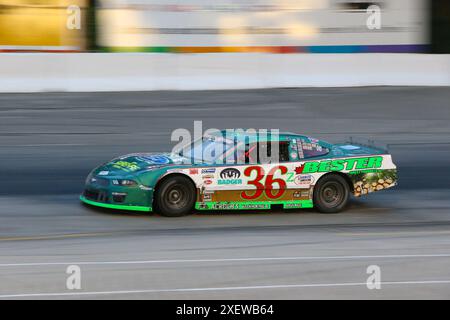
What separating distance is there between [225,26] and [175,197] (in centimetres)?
1026

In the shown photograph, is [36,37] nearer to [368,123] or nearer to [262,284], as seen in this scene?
[368,123]

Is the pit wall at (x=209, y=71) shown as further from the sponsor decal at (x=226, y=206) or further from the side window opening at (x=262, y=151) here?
the sponsor decal at (x=226, y=206)

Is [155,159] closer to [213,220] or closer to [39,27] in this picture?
[213,220]

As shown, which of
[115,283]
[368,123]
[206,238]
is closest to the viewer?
[115,283]

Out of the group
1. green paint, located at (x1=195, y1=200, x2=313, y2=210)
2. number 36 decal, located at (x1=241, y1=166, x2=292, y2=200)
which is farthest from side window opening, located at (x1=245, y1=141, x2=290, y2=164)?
green paint, located at (x1=195, y1=200, x2=313, y2=210)

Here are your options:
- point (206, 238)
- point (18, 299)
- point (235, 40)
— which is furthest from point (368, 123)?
point (18, 299)

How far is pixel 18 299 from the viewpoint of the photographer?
8.09m

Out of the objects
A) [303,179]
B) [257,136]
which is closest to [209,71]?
[257,136]

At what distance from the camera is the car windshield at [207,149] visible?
12817 mm

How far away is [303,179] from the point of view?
1295 centimetres

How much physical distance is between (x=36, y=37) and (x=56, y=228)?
1036cm

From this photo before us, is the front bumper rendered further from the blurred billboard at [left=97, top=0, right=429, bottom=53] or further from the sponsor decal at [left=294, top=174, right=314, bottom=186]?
the blurred billboard at [left=97, top=0, right=429, bottom=53]

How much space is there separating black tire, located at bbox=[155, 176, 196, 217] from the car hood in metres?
0.29
